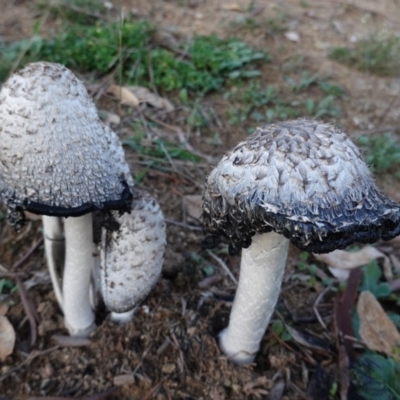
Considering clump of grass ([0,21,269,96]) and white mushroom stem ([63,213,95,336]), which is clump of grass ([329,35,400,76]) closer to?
clump of grass ([0,21,269,96])

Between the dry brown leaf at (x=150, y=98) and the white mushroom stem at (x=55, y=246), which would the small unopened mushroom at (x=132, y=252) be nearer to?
the white mushroom stem at (x=55, y=246)

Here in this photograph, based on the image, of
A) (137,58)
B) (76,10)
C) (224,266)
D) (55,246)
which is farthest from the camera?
(76,10)

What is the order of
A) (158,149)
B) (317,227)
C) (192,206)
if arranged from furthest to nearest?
(158,149) → (192,206) → (317,227)

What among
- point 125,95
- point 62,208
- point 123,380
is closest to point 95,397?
point 123,380

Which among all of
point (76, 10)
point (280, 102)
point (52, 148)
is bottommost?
point (280, 102)

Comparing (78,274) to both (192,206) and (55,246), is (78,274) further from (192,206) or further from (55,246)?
(192,206)

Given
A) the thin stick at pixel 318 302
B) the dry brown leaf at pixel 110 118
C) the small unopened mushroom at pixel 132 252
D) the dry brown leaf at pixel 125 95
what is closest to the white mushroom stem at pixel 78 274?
the small unopened mushroom at pixel 132 252

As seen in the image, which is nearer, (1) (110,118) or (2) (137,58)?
(1) (110,118)

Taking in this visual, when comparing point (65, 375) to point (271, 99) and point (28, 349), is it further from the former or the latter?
point (271, 99)
